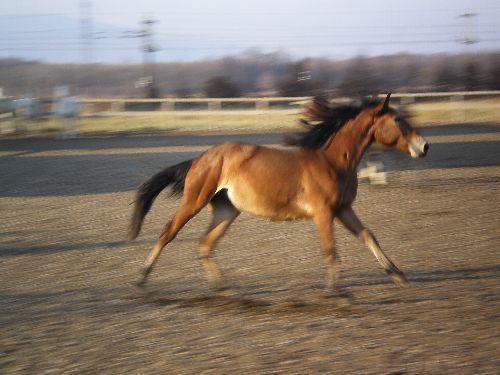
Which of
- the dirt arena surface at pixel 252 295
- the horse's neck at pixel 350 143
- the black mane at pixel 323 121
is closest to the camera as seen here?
the dirt arena surface at pixel 252 295

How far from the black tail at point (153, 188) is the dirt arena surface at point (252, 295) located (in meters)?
0.53

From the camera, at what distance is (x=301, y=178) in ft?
22.2

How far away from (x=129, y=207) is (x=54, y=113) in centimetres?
1836

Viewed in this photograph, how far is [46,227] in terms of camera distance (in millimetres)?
10148

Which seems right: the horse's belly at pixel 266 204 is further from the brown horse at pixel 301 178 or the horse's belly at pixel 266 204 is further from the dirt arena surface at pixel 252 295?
the dirt arena surface at pixel 252 295

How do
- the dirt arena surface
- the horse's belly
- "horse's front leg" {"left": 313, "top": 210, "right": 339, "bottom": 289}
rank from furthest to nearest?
the horse's belly, "horse's front leg" {"left": 313, "top": 210, "right": 339, "bottom": 289}, the dirt arena surface

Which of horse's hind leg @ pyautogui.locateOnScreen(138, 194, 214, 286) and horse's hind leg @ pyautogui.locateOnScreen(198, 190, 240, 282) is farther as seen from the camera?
horse's hind leg @ pyautogui.locateOnScreen(198, 190, 240, 282)

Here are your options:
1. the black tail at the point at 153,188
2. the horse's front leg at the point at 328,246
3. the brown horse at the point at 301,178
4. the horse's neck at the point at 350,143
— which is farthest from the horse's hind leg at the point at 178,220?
the horse's neck at the point at 350,143

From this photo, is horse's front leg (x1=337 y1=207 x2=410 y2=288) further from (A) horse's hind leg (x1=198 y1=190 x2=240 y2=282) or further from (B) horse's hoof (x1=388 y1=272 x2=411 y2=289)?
(A) horse's hind leg (x1=198 y1=190 x2=240 y2=282)

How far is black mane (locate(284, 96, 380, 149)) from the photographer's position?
23.4ft

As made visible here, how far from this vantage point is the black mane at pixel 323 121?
7.14m

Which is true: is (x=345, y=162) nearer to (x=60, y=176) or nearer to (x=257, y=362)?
(x=257, y=362)

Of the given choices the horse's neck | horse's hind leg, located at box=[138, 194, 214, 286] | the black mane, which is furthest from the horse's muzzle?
horse's hind leg, located at box=[138, 194, 214, 286]

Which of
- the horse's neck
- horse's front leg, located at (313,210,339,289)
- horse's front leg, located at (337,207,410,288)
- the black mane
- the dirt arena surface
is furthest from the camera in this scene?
the black mane
